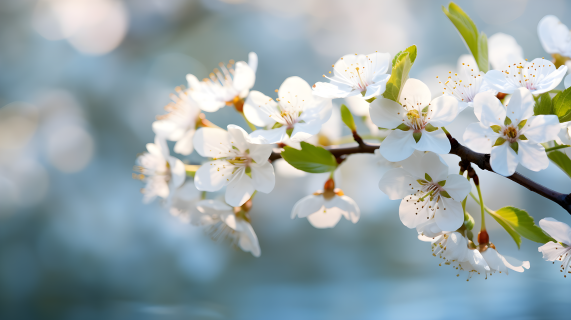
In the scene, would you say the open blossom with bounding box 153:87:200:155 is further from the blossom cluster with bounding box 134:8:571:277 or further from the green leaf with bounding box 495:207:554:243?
the green leaf with bounding box 495:207:554:243

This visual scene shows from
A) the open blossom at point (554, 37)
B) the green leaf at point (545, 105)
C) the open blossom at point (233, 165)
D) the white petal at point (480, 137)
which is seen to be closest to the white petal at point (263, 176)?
the open blossom at point (233, 165)

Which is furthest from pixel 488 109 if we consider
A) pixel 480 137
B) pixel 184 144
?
pixel 184 144

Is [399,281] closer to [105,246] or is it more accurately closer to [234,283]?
[234,283]

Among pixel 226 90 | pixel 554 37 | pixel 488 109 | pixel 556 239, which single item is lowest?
pixel 556 239

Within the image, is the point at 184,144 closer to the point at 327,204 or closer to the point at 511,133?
the point at 327,204

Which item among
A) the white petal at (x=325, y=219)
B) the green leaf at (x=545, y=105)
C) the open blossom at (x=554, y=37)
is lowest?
the white petal at (x=325, y=219)

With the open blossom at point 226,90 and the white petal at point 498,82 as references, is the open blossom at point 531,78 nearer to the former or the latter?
the white petal at point 498,82

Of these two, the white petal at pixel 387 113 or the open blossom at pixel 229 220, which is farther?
the open blossom at pixel 229 220
